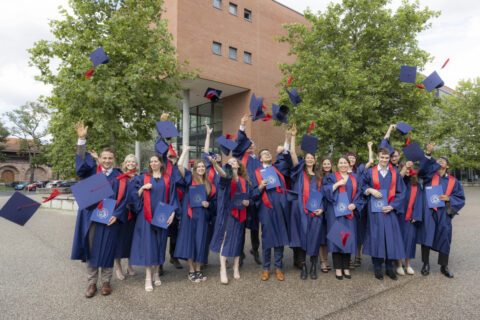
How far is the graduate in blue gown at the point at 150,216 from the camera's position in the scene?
4.22m

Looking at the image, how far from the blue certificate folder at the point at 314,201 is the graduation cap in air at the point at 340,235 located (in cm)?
37

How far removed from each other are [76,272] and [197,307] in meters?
2.61

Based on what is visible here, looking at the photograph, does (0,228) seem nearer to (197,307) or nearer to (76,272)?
(76,272)

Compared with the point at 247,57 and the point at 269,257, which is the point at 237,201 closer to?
the point at 269,257

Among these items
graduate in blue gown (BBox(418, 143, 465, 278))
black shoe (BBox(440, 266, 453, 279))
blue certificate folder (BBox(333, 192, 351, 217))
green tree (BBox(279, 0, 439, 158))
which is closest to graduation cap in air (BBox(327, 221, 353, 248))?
blue certificate folder (BBox(333, 192, 351, 217))

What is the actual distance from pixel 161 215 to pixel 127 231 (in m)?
0.73

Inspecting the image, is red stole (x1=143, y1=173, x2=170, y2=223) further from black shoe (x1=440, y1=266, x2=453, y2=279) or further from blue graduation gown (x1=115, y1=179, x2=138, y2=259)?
black shoe (x1=440, y1=266, x2=453, y2=279)

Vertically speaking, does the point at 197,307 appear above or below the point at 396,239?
below

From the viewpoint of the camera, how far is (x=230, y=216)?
15.2 ft

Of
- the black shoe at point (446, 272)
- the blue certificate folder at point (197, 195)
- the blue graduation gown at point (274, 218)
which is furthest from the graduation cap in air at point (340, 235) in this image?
the blue certificate folder at point (197, 195)

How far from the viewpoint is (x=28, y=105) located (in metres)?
44.7

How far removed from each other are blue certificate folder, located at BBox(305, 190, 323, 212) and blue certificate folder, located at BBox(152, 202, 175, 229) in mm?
2112

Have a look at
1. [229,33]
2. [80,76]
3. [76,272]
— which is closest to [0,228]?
[80,76]

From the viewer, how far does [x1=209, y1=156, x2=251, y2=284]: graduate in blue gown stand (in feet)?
14.8
